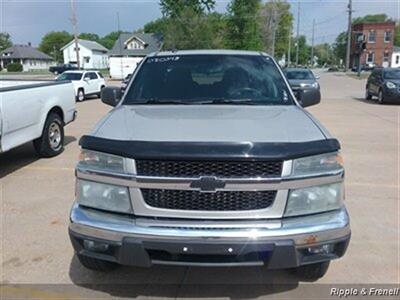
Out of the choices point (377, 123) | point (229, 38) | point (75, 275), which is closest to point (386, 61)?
point (229, 38)

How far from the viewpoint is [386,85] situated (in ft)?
58.5

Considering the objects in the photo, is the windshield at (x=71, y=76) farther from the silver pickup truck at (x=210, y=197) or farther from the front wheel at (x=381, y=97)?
the silver pickup truck at (x=210, y=197)

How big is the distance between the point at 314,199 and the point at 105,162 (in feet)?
4.73

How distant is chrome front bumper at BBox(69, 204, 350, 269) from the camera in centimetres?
265

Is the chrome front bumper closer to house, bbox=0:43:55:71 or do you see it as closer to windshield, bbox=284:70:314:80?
windshield, bbox=284:70:314:80

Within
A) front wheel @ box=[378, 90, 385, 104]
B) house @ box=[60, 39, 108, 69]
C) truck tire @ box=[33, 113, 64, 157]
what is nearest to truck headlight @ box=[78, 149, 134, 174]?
truck tire @ box=[33, 113, 64, 157]

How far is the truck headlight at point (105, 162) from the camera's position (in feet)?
A: 8.96

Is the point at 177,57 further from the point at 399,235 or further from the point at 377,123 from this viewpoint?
the point at 377,123

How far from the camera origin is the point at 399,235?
14.3 feet

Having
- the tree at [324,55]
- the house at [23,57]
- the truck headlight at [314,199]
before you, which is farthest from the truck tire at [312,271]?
the tree at [324,55]

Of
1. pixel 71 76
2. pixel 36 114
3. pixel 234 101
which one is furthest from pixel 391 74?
pixel 234 101

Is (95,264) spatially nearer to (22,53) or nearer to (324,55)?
(22,53)

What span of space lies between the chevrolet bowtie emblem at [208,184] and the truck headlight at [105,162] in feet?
1.43

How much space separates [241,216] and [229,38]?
189 feet
